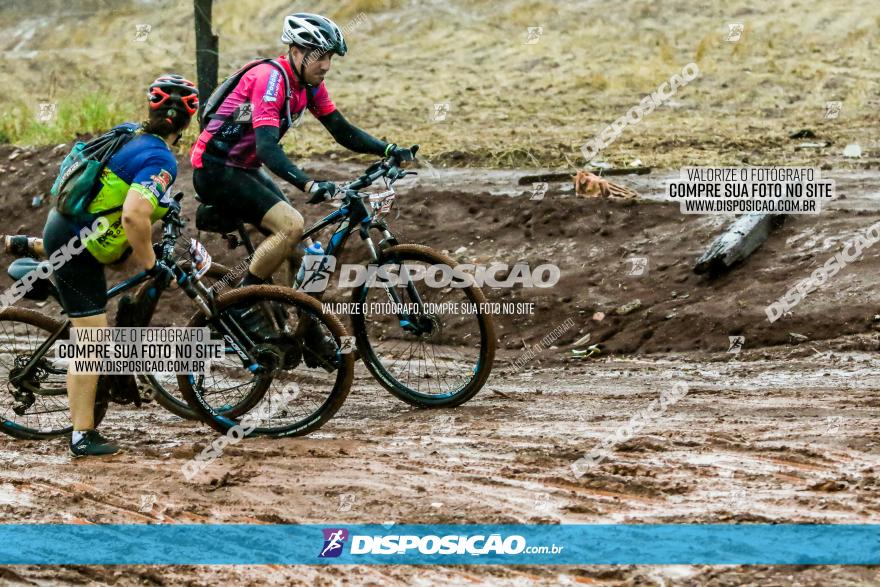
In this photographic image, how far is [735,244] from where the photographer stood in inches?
397

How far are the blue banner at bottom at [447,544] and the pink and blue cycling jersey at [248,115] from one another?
8.48 feet

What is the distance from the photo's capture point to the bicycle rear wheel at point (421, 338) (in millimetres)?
7746

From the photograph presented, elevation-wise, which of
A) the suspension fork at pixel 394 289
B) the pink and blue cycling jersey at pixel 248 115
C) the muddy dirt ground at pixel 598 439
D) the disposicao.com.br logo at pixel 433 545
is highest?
the pink and blue cycling jersey at pixel 248 115

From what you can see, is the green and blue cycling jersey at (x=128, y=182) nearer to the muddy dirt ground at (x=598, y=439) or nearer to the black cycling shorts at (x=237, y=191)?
the black cycling shorts at (x=237, y=191)

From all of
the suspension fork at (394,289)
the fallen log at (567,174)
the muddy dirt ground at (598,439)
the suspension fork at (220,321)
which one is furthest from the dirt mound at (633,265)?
the suspension fork at (220,321)

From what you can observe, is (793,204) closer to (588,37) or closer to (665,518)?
(665,518)

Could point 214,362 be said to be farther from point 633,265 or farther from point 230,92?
point 633,265

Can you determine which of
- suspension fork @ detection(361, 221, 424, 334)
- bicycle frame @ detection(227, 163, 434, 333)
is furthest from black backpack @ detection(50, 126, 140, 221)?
suspension fork @ detection(361, 221, 424, 334)

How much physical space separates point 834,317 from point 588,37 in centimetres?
1450

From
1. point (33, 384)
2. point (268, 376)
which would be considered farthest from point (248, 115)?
point (33, 384)

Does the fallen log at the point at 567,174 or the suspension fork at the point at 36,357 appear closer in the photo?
the suspension fork at the point at 36,357

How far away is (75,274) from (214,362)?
3.18ft

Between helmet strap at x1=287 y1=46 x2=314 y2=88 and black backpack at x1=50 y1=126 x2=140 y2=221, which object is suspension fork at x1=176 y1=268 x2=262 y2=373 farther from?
helmet strap at x1=287 y1=46 x2=314 y2=88

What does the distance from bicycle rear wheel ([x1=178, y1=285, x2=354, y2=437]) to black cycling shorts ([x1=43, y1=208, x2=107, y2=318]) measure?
0.63 m
